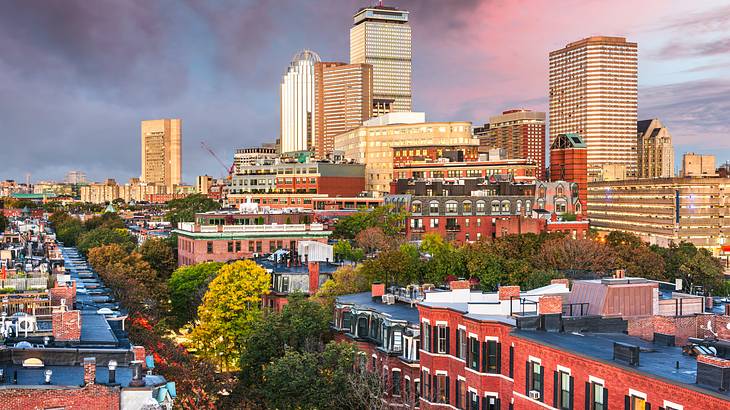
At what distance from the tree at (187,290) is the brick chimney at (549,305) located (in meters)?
64.6

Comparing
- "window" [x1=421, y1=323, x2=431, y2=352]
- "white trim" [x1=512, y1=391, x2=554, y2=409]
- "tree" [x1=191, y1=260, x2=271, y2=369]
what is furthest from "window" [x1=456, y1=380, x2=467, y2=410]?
"tree" [x1=191, y1=260, x2=271, y2=369]

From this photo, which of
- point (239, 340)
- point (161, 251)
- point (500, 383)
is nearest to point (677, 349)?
point (500, 383)

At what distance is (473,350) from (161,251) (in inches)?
3856

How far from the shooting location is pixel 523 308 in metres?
53.4

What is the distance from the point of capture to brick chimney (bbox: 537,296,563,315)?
49375 millimetres

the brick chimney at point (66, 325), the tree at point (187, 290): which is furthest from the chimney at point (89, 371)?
the tree at point (187, 290)

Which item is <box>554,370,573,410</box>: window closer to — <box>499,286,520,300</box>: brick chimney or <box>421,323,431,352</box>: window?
<box>499,286,520,300</box>: brick chimney

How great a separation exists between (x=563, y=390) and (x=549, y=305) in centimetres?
672

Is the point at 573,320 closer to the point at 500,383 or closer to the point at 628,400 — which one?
the point at 500,383

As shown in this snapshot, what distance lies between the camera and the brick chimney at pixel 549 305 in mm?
49375

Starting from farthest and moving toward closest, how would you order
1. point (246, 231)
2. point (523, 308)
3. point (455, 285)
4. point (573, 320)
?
point (246, 231) < point (455, 285) < point (523, 308) < point (573, 320)

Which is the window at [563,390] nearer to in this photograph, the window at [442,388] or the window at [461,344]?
the window at [461,344]

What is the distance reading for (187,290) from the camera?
4387 inches

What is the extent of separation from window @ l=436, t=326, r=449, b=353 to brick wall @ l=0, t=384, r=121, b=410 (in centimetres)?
2491
